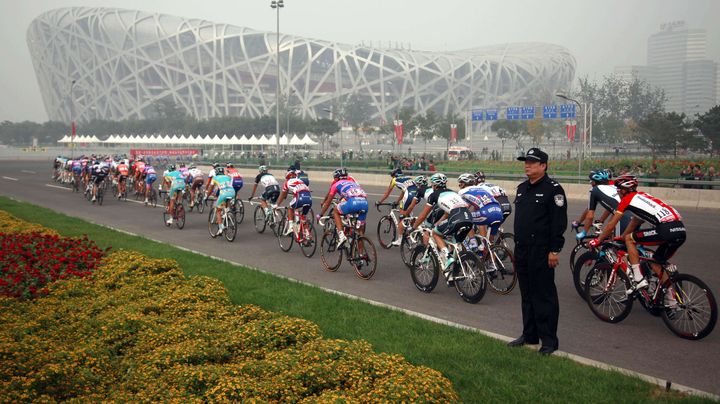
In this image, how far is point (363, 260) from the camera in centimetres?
1072

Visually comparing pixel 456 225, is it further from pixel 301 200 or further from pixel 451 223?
pixel 301 200

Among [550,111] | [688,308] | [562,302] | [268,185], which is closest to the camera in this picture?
[688,308]

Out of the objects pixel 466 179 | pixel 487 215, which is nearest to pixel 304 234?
pixel 466 179

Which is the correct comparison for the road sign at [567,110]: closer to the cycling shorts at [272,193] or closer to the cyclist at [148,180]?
the cyclist at [148,180]

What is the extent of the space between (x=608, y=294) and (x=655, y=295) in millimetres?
634

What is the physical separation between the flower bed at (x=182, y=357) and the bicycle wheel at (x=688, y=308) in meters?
3.54

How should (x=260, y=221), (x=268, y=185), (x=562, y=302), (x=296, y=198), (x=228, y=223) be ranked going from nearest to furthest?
(x=562, y=302) < (x=296, y=198) < (x=268, y=185) < (x=228, y=223) < (x=260, y=221)

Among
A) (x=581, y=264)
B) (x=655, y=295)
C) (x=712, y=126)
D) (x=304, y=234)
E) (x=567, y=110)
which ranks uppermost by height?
(x=567, y=110)

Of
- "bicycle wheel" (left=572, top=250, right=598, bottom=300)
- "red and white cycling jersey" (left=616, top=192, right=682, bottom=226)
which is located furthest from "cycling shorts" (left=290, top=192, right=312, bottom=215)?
"red and white cycling jersey" (left=616, top=192, right=682, bottom=226)

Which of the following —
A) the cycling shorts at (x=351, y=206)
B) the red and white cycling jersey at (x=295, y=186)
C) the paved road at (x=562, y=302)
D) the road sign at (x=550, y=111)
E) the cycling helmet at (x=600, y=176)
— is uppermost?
the road sign at (x=550, y=111)

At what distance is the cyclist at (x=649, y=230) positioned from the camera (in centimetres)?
723

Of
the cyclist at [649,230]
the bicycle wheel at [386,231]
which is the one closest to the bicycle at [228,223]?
the bicycle wheel at [386,231]

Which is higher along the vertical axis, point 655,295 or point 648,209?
point 648,209

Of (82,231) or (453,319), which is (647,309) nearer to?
(453,319)
